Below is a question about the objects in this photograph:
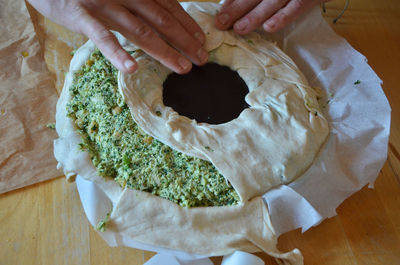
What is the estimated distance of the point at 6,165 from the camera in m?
1.42

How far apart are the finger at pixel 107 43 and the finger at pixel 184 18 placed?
0.33 metres

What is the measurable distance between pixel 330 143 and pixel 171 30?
2.40 ft

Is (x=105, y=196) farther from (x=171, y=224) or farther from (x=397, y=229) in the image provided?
(x=397, y=229)

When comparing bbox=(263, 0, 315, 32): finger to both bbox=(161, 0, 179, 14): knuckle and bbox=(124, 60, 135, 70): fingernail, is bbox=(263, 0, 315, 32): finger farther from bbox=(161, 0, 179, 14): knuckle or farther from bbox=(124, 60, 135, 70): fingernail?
bbox=(124, 60, 135, 70): fingernail

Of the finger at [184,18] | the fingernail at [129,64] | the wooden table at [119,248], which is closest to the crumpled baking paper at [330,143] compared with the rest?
the wooden table at [119,248]

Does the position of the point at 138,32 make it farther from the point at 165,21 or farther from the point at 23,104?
the point at 23,104

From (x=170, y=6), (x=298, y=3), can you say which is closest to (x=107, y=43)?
(x=170, y=6)

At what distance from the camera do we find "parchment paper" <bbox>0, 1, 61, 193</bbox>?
141 centimetres

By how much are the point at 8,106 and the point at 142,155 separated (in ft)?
2.43

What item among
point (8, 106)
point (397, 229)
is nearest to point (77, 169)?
point (8, 106)

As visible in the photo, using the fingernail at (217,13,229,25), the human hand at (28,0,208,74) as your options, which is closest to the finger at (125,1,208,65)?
the human hand at (28,0,208,74)

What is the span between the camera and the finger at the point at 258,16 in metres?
1.48

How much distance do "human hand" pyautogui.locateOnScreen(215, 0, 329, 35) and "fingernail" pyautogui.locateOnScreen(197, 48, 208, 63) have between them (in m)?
0.16

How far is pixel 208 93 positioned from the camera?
1417mm
